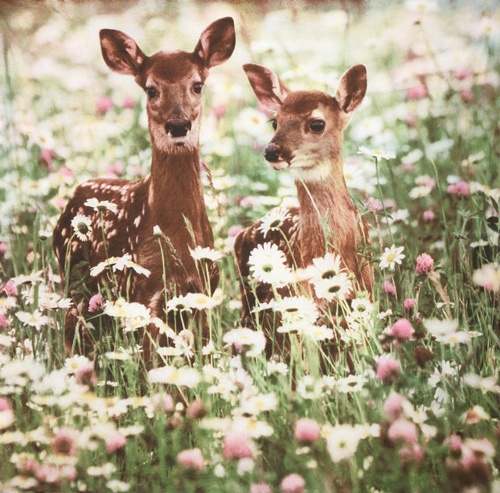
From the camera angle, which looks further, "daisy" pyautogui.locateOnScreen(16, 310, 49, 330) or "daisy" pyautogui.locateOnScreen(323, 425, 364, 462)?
"daisy" pyautogui.locateOnScreen(16, 310, 49, 330)

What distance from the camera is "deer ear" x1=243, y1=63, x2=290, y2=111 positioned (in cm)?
130

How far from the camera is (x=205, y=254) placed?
128cm

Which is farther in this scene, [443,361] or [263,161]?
[263,161]

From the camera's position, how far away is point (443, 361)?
1182mm

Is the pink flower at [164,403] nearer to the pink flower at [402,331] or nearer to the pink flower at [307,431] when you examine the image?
the pink flower at [307,431]

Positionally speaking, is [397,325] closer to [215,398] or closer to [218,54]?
[215,398]

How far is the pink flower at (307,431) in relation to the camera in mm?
1018

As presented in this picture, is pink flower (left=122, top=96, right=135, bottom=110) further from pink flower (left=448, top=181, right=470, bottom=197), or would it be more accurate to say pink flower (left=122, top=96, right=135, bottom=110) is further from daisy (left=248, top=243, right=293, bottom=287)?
pink flower (left=448, top=181, right=470, bottom=197)

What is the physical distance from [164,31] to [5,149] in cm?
36

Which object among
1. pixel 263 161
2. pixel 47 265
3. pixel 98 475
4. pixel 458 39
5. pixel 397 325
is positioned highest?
pixel 458 39

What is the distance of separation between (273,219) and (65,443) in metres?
0.49

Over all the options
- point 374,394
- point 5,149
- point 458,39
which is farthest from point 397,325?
point 5,149

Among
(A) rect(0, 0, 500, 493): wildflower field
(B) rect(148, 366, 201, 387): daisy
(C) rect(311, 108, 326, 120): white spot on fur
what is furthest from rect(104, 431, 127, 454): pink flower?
(C) rect(311, 108, 326, 120): white spot on fur

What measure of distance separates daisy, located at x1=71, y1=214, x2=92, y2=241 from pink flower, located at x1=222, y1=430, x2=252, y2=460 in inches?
17.5
